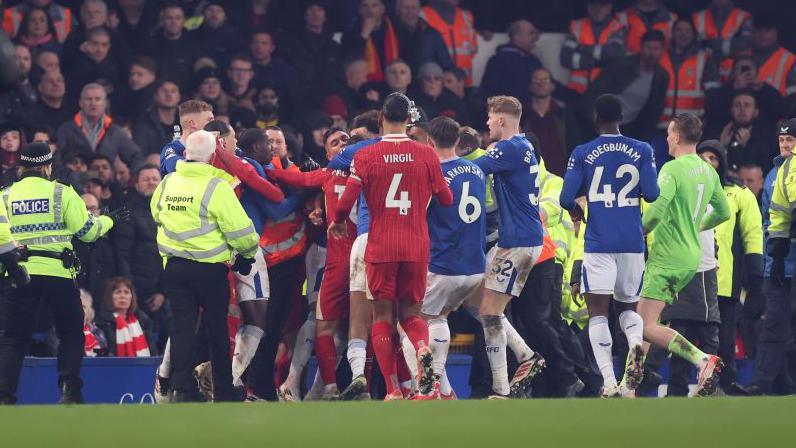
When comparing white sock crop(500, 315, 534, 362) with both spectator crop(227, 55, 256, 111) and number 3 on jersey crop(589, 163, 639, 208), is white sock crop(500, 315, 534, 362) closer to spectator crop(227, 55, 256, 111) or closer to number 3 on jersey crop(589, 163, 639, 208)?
number 3 on jersey crop(589, 163, 639, 208)

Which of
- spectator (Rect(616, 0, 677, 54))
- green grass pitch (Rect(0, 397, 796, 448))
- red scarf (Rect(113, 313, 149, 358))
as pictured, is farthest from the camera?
spectator (Rect(616, 0, 677, 54))

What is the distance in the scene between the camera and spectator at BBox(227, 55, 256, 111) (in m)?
18.8

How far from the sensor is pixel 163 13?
19109 millimetres

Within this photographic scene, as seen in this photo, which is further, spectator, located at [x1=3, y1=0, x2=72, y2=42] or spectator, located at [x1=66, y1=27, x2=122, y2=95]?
spectator, located at [x1=3, y1=0, x2=72, y2=42]

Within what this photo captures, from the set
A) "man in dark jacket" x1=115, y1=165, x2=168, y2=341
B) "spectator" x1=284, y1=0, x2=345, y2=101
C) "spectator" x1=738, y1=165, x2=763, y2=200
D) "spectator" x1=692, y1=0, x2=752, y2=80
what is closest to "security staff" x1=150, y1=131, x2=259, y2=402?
"man in dark jacket" x1=115, y1=165, x2=168, y2=341

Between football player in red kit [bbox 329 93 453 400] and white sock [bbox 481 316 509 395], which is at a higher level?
football player in red kit [bbox 329 93 453 400]

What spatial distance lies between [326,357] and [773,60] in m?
9.34

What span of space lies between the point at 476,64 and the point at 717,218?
278 inches

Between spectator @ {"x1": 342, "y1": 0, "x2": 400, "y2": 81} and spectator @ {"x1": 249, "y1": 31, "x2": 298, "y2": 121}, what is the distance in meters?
0.90

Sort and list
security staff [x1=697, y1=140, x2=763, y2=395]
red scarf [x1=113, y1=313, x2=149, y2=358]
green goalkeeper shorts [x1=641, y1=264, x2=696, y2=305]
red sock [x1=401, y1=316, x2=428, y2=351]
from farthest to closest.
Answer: security staff [x1=697, y1=140, x2=763, y2=395], red scarf [x1=113, y1=313, x2=149, y2=358], green goalkeeper shorts [x1=641, y1=264, x2=696, y2=305], red sock [x1=401, y1=316, x2=428, y2=351]

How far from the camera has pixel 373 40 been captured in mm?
20047

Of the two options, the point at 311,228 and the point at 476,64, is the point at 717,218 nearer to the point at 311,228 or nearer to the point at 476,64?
the point at 311,228

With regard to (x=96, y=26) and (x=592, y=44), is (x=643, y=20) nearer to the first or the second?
(x=592, y=44)

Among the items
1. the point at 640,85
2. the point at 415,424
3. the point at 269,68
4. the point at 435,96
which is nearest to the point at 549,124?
the point at 640,85
